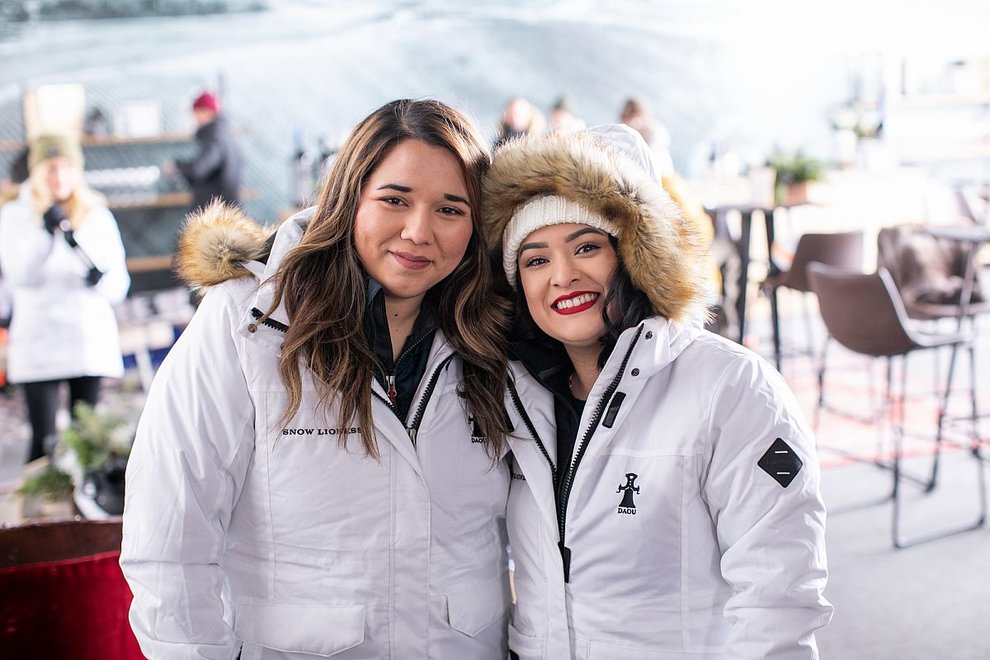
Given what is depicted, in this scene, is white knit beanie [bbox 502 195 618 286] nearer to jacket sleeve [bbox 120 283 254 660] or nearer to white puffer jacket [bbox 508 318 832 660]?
white puffer jacket [bbox 508 318 832 660]

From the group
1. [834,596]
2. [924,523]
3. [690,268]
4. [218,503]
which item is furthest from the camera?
[924,523]

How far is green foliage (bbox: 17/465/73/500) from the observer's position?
2.96 m

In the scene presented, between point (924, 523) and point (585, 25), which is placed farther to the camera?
point (585, 25)

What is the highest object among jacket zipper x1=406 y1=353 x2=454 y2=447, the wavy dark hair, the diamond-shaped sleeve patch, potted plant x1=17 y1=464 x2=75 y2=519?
the wavy dark hair

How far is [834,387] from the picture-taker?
599cm

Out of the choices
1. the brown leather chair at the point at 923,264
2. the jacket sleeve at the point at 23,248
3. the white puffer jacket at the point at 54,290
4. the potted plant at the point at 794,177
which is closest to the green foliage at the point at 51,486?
the white puffer jacket at the point at 54,290

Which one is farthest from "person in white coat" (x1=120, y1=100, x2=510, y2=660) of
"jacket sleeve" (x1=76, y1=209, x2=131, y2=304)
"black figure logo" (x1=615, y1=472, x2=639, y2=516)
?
"jacket sleeve" (x1=76, y1=209, x2=131, y2=304)

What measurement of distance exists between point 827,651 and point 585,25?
7.01 metres

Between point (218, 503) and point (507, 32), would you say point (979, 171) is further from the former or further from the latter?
point (218, 503)

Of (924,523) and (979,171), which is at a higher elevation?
(979,171)

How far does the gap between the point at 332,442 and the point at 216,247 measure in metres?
0.40

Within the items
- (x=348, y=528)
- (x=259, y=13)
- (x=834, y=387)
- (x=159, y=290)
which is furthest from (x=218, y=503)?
(x=259, y=13)

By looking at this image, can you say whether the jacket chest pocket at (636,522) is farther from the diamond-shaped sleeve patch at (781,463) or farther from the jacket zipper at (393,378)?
the jacket zipper at (393,378)

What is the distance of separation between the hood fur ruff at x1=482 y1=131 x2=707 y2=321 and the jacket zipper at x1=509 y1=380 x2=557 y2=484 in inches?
11.6
